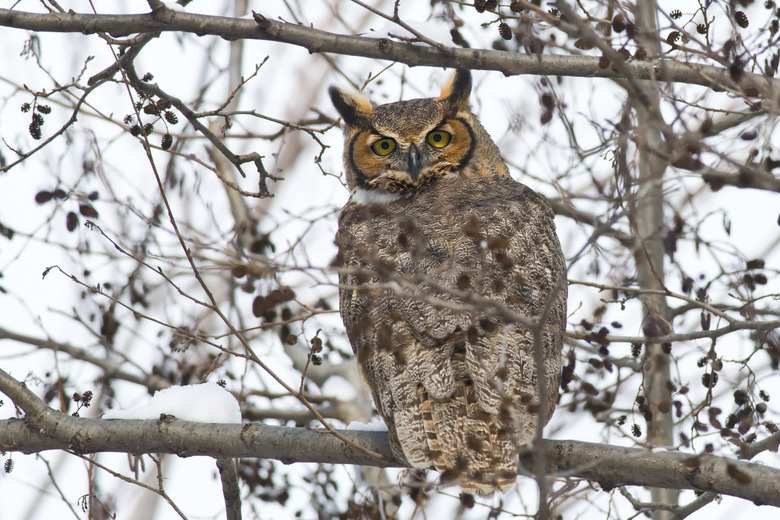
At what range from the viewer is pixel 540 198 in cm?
402

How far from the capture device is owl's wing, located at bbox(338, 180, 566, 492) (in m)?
2.77

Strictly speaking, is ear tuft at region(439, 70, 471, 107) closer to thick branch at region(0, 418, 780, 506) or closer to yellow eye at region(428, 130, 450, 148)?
yellow eye at region(428, 130, 450, 148)

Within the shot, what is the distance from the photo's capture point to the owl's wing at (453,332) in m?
2.77

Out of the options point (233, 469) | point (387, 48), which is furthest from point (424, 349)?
point (387, 48)

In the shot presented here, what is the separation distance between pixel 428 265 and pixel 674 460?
1.18 metres

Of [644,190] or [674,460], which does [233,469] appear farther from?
[644,190]

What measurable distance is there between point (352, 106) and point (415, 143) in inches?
26.3

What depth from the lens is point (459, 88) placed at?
4.74m

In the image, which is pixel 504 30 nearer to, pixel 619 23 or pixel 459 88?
pixel 619 23

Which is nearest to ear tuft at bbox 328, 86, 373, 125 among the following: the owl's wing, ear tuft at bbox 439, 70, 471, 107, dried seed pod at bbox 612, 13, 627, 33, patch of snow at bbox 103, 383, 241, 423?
ear tuft at bbox 439, 70, 471, 107

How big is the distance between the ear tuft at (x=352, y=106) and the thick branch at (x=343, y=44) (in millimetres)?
1546

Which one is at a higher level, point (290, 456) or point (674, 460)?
point (290, 456)

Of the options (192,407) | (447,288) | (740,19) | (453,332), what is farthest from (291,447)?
(740,19)

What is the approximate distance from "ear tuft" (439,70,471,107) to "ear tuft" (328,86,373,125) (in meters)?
0.45
